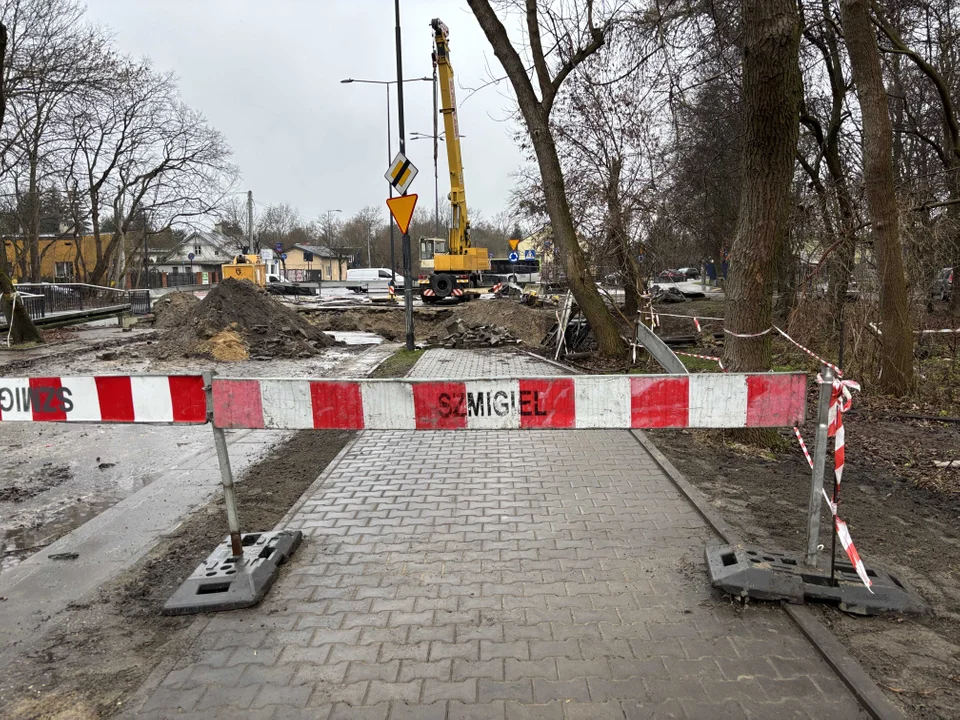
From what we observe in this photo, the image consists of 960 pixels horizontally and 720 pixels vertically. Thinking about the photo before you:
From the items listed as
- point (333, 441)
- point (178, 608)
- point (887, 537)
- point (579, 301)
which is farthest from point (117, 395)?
point (579, 301)

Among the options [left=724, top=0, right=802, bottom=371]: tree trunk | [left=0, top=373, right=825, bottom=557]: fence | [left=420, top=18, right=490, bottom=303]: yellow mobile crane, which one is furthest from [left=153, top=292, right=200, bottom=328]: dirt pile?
[left=724, top=0, right=802, bottom=371]: tree trunk

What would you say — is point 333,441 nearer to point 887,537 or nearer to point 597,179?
point 887,537

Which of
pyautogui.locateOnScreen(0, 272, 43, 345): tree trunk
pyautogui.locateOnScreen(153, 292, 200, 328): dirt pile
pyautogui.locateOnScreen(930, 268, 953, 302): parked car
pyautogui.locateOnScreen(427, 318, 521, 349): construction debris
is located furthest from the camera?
pyautogui.locateOnScreen(153, 292, 200, 328): dirt pile

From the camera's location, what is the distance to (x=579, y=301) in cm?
1266

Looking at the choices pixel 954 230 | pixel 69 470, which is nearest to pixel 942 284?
pixel 954 230

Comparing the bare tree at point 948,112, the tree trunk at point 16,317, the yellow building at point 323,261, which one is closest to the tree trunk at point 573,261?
the bare tree at point 948,112

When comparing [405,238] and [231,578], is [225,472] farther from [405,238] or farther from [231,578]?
[405,238]

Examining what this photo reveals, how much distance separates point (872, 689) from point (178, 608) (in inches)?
134

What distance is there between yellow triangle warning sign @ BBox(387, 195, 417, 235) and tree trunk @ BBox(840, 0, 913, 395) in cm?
767

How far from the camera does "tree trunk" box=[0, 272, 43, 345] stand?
54.9 feet

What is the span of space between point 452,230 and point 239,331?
1269 centimetres

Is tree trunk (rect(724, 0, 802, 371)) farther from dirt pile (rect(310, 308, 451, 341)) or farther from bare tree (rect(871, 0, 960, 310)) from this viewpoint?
→ dirt pile (rect(310, 308, 451, 341))

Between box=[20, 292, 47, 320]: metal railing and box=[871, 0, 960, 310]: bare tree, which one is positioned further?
box=[20, 292, 47, 320]: metal railing

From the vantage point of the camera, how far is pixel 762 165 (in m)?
6.59
